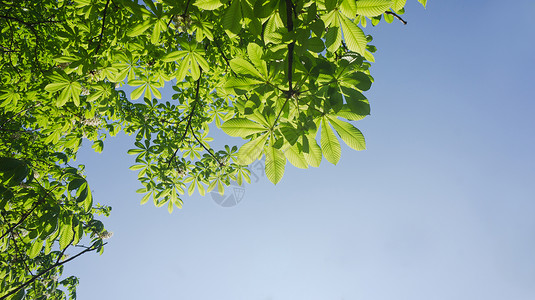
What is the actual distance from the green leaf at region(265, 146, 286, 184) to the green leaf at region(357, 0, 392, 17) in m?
0.81

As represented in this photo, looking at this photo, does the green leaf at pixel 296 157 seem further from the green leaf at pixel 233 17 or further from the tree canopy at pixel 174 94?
the green leaf at pixel 233 17

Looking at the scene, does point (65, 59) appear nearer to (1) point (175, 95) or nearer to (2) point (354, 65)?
(1) point (175, 95)

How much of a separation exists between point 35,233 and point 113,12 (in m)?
2.12

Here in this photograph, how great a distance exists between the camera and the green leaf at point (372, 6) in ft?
4.00

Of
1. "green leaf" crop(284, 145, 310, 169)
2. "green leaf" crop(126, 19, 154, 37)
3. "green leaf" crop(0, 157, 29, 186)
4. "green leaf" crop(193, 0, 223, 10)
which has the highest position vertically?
"green leaf" crop(126, 19, 154, 37)

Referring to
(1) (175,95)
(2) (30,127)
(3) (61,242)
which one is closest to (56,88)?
(3) (61,242)

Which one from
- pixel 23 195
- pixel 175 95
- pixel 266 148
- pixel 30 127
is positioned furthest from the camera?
pixel 30 127

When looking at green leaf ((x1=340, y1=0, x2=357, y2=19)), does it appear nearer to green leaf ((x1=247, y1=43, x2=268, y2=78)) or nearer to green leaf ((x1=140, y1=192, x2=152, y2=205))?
green leaf ((x1=247, y1=43, x2=268, y2=78))

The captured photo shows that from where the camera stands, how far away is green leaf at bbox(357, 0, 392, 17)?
1.22 meters

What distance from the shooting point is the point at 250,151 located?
4.58ft

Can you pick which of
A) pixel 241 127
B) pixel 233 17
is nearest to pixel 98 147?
pixel 241 127

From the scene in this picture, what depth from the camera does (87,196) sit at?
5.46 feet

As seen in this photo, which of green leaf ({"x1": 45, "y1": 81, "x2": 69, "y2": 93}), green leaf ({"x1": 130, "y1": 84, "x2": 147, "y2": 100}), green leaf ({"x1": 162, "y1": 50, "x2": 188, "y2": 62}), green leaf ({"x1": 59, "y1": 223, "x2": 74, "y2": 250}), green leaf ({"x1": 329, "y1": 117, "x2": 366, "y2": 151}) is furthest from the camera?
green leaf ({"x1": 130, "y1": 84, "x2": 147, "y2": 100})

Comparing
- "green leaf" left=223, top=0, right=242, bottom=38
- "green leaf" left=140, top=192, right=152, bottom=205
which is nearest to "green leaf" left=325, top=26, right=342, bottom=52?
"green leaf" left=223, top=0, right=242, bottom=38
